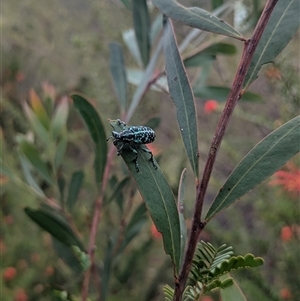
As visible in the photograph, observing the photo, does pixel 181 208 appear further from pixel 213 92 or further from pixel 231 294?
pixel 213 92

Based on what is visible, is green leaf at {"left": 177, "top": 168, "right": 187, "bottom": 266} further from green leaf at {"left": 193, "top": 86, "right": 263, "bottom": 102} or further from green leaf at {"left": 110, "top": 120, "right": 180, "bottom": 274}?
green leaf at {"left": 193, "top": 86, "right": 263, "bottom": 102}

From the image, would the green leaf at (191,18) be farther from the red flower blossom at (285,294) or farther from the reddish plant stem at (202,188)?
the red flower blossom at (285,294)

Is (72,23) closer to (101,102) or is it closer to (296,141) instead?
(101,102)

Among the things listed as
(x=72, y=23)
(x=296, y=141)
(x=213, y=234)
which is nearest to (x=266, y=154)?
(x=296, y=141)

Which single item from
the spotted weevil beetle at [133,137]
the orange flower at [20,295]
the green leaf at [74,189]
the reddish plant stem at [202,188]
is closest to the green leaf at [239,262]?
the reddish plant stem at [202,188]

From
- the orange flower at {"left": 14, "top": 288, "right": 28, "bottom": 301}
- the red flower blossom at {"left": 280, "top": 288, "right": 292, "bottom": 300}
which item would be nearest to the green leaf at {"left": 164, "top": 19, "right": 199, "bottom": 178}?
the red flower blossom at {"left": 280, "top": 288, "right": 292, "bottom": 300}
